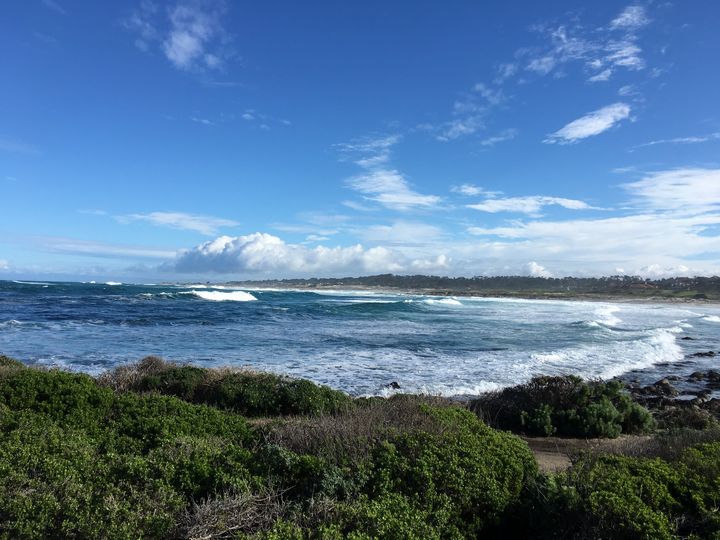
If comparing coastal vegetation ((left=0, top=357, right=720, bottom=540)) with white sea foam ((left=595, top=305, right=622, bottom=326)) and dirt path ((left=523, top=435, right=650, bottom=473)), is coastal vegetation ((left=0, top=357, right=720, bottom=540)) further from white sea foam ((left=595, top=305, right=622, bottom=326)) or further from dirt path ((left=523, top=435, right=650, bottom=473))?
white sea foam ((left=595, top=305, right=622, bottom=326))

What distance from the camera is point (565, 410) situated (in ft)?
34.1

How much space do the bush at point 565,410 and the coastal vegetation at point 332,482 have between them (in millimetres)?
3280

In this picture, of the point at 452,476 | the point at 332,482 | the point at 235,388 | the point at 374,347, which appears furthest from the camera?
the point at 374,347

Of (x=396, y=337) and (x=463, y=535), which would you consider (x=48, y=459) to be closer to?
(x=463, y=535)

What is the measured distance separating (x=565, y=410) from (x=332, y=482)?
24.3 feet

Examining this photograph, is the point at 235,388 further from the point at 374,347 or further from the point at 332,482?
the point at 374,347

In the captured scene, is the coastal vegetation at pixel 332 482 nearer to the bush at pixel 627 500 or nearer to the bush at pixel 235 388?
the bush at pixel 627 500

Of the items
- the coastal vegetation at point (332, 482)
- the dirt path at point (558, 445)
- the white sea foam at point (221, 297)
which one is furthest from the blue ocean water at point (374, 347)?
the white sea foam at point (221, 297)

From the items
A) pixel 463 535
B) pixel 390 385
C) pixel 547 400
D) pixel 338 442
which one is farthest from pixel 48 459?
pixel 390 385

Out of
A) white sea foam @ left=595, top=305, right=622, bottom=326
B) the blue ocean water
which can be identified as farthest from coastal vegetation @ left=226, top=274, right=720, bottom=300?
the blue ocean water

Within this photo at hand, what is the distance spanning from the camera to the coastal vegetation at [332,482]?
3.80 metres

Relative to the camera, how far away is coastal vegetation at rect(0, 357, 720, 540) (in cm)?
380

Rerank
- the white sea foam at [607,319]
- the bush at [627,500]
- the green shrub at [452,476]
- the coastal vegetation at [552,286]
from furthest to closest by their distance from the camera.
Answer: the coastal vegetation at [552,286] → the white sea foam at [607,319] → the green shrub at [452,476] → the bush at [627,500]

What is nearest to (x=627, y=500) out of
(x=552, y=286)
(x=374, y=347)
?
(x=374, y=347)
